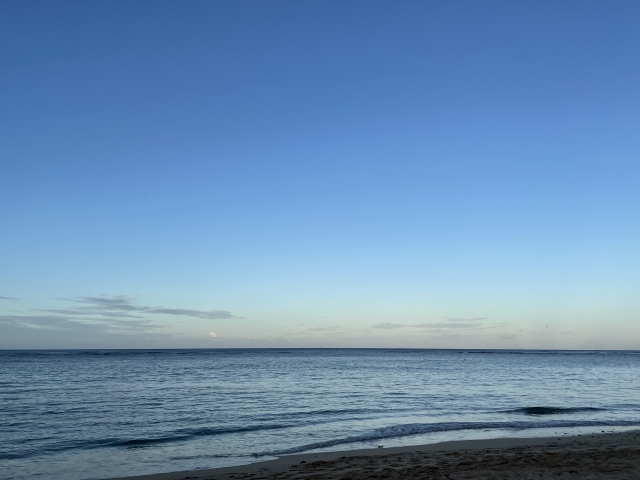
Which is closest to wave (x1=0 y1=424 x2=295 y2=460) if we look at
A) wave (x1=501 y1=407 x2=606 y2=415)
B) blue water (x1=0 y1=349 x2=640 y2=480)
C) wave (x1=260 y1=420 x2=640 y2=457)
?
blue water (x1=0 y1=349 x2=640 y2=480)

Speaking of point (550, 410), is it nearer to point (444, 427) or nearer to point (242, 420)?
point (444, 427)

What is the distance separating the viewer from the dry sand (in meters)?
13.3

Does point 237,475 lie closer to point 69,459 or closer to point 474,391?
point 69,459

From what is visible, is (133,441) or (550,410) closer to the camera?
(133,441)

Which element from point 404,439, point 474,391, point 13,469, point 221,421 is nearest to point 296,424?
point 221,421

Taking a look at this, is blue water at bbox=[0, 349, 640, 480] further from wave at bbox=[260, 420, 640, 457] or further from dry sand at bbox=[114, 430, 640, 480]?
dry sand at bbox=[114, 430, 640, 480]

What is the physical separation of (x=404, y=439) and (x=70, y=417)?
714 inches

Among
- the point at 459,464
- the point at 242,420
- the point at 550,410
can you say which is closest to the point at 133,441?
the point at 242,420

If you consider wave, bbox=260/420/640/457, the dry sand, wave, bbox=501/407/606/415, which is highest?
the dry sand

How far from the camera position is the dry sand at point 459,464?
13344mm

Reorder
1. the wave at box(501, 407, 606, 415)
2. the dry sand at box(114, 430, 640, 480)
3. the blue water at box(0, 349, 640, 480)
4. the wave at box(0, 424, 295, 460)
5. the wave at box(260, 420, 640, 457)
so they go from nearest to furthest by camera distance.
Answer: the dry sand at box(114, 430, 640, 480) → the blue water at box(0, 349, 640, 480) → the wave at box(0, 424, 295, 460) → the wave at box(260, 420, 640, 457) → the wave at box(501, 407, 606, 415)

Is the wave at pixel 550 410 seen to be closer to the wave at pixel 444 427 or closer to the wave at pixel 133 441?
the wave at pixel 444 427

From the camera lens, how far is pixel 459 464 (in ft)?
48.6

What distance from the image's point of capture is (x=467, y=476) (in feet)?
42.7
